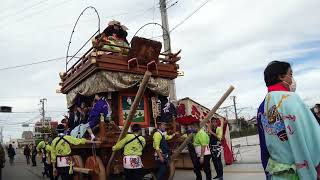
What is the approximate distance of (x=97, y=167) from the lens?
8.60m

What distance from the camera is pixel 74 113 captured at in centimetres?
1150

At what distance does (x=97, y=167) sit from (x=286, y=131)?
21.0ft

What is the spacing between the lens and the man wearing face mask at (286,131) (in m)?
2.63

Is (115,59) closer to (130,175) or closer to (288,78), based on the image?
(130,175)

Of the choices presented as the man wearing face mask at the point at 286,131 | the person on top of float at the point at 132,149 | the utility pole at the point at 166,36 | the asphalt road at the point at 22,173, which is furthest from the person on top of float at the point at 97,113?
the asphalt road at the point at 22,173

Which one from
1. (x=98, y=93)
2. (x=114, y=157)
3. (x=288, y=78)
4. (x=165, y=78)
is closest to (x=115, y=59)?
(x=98, y=93)

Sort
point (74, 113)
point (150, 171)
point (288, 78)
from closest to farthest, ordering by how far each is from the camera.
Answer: point (288, 78)
point (150, 171)
point (74, 113)

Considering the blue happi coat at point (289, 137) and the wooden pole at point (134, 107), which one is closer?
the blue happi coat at point (289, 137)

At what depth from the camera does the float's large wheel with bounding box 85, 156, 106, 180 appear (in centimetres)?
843

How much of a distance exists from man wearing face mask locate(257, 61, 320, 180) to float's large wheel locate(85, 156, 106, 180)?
19.2ft

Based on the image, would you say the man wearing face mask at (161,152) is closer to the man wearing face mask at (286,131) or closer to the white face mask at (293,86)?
the man wearing face mask at (286,131)

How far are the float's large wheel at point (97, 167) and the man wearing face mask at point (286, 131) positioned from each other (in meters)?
5.85

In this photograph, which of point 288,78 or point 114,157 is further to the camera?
point 114,157

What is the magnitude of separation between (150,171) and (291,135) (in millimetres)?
7000
